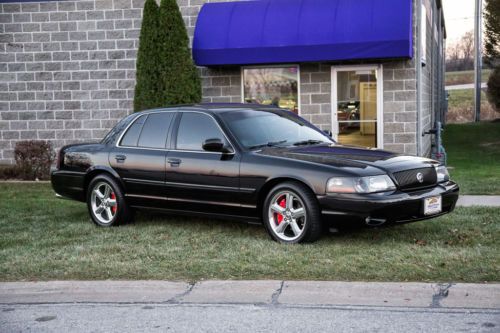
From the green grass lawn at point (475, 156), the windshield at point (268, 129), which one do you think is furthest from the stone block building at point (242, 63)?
the windshield at point (268, 129)

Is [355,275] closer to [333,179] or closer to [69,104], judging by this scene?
[333,179]

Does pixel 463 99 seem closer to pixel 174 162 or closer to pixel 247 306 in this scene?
pixel 174 162

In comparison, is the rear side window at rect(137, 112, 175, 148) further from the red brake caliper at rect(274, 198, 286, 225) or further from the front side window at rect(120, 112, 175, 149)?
the red brake caliper at rect(274, 198, 286, 225)

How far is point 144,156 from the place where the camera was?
8914 mm

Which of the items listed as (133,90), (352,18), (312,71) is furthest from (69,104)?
(352,18)

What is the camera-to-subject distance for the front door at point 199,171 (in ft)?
26.7

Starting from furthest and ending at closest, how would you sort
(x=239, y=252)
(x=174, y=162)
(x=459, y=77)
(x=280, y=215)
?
(x=459, y=77) → (x=174, y=162) → (x=280, y=215) → (x=239, y=252)

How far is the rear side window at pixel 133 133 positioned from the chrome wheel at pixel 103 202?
60cm

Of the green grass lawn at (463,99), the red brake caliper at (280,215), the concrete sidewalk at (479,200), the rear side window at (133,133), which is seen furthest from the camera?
the green grass lawn at (463,99)

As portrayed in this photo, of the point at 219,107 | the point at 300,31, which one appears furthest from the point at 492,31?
the point at 219,107

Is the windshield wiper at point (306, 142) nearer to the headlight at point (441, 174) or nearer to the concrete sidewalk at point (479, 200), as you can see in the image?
the headlight at point (441, 174)

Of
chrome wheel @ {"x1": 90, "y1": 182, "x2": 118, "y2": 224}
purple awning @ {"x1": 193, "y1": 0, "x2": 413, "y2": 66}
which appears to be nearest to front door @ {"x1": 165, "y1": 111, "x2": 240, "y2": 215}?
chrome wheel @ {"x1": 90, "y1": 182, "x2": 118, "y2": 224}

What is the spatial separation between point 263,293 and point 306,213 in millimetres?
1669

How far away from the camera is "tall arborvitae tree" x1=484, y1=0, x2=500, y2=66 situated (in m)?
26.8
